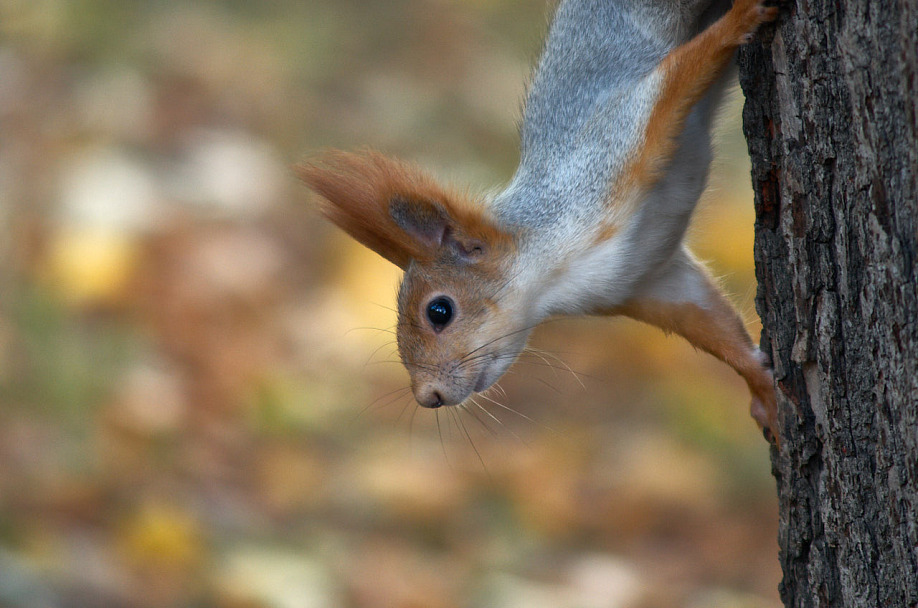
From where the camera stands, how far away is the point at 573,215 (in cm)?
187

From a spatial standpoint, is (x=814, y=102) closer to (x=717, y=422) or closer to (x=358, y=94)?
(x=717, y=422)

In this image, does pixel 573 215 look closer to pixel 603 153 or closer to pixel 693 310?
pixel 603 153

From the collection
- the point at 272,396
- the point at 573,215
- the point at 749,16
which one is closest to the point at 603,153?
the point at 573,215

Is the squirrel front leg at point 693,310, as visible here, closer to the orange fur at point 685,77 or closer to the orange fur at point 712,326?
the orange fur at point 712,326

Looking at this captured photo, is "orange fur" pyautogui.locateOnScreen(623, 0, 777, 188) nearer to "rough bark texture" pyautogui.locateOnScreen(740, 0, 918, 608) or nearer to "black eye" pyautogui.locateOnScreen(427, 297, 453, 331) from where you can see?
"rough bark texture" pyautogui.locateOnScreen(740, 0, 918, 608)

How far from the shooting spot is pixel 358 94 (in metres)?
5.05

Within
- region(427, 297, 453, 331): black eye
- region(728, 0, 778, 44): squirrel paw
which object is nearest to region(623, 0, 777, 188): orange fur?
region(728, 0, 778, 44): squirrel paw

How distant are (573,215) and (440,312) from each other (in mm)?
341

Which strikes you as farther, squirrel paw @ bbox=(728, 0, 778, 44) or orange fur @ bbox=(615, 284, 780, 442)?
orange fur @ bbox=(615, 284, 780, 442)

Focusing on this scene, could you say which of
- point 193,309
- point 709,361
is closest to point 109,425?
point 193,309

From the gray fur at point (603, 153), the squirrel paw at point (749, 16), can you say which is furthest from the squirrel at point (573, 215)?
the squirrel paw at point (749, 16)

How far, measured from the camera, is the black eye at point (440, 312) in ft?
6.65

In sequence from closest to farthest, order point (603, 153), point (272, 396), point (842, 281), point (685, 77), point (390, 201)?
point (842, 281), point (685, 77), point (603, 153), point (390, 201), point (272, 396)

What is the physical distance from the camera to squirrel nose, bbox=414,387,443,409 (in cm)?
199
